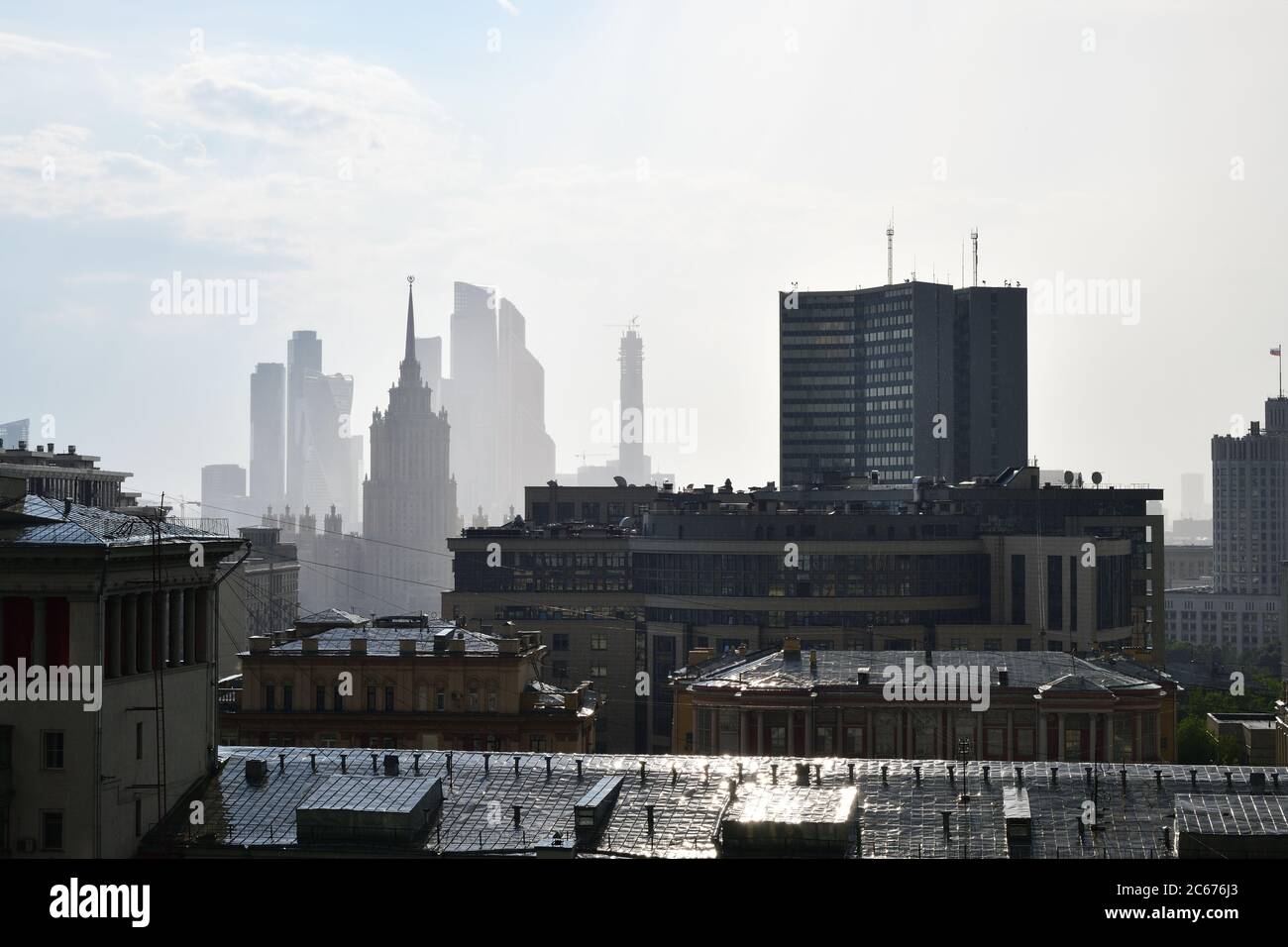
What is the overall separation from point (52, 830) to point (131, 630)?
5.67 m

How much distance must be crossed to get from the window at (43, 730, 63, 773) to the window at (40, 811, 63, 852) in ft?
4.24

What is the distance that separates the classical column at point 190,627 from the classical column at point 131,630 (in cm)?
322

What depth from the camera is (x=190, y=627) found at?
159 feet

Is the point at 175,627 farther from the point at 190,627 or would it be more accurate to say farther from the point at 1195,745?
the point at 1195,745

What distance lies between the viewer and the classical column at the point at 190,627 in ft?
158

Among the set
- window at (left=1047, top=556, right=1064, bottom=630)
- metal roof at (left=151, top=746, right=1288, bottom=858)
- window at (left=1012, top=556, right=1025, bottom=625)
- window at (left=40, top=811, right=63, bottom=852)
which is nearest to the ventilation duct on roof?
metal roof at (left=151, top=746, right=1288, bottom=858)

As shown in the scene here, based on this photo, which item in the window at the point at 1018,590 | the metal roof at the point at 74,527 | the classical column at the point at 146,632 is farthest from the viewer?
the window at the point at 1018,590

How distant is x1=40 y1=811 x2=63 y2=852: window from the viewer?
4278 centimetres

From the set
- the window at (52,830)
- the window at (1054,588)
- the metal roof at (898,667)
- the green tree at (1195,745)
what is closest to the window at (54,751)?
the window at (52,830)

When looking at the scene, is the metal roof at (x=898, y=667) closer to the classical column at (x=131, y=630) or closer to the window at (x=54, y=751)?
the classical column at (x=131, y=630)

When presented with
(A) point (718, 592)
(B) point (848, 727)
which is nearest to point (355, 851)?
(B) point (848, 727)

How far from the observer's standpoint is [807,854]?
4147 cm

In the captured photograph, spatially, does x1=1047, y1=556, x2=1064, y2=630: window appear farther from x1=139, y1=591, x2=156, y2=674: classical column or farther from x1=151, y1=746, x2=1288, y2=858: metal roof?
x1=139, y1=591, x2=156, y2=674: classical column
